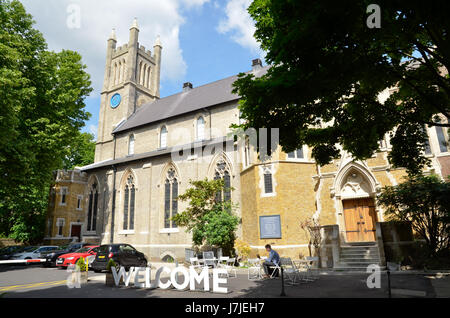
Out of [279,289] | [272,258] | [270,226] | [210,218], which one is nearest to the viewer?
[279,289]

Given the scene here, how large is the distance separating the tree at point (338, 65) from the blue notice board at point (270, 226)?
9.69 meters

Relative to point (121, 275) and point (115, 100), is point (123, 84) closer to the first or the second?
point (115, 100)

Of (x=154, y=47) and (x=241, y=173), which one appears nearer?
(x=241, y=173)

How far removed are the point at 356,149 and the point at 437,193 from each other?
708 centimetres

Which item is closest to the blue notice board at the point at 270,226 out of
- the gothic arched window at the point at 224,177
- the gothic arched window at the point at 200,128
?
the gothic arched window at the point at 224,177

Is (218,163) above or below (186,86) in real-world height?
below

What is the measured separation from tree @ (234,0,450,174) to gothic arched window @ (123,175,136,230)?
2271 centimetres

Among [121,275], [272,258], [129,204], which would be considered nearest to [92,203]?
[129,204]

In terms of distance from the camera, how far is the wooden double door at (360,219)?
1647 centimetres

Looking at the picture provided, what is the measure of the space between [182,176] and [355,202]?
1376 cm

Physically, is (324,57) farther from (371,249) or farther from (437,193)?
(371,249)

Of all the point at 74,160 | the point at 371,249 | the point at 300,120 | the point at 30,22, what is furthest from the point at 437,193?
the point at 74,160

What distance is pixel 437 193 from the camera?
39.7ft

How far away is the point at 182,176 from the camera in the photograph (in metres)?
24.0
